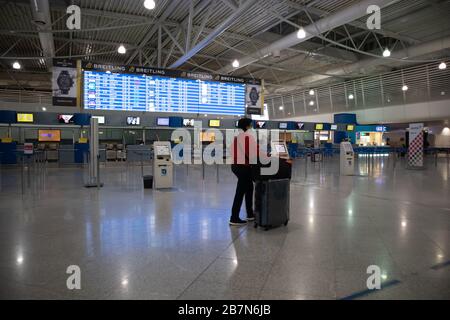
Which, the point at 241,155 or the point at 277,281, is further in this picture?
the point at 241,155

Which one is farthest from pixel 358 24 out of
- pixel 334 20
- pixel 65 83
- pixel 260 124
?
pixel 65 83

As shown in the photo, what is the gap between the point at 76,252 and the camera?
11.3 feet

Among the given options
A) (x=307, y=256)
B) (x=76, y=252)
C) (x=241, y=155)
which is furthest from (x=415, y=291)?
(x=76, y=252)

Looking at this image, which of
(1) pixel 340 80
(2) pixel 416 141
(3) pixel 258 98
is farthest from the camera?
(1) pixel 340 80

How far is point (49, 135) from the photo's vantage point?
17234mm

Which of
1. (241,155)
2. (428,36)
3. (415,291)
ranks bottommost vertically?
(415,291)

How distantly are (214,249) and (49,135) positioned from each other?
16913 mm

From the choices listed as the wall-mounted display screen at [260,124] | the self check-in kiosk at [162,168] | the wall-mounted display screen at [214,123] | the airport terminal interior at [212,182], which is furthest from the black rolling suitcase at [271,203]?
the wall-mounted display screen at [260,124]

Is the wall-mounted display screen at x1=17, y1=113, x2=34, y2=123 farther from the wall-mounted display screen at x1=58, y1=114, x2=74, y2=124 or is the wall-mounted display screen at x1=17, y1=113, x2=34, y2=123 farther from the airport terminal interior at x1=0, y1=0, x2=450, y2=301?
the wall-mounted display screen at x1=58, y1=114, x2=74, y2=124

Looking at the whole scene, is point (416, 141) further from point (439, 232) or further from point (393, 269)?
point (393, 269)

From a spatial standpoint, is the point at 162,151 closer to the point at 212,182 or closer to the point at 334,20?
the point at 212,182

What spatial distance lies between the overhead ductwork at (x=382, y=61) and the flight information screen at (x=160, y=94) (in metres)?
9.45

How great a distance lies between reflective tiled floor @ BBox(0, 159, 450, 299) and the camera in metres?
2.59

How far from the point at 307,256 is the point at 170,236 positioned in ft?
5.80
